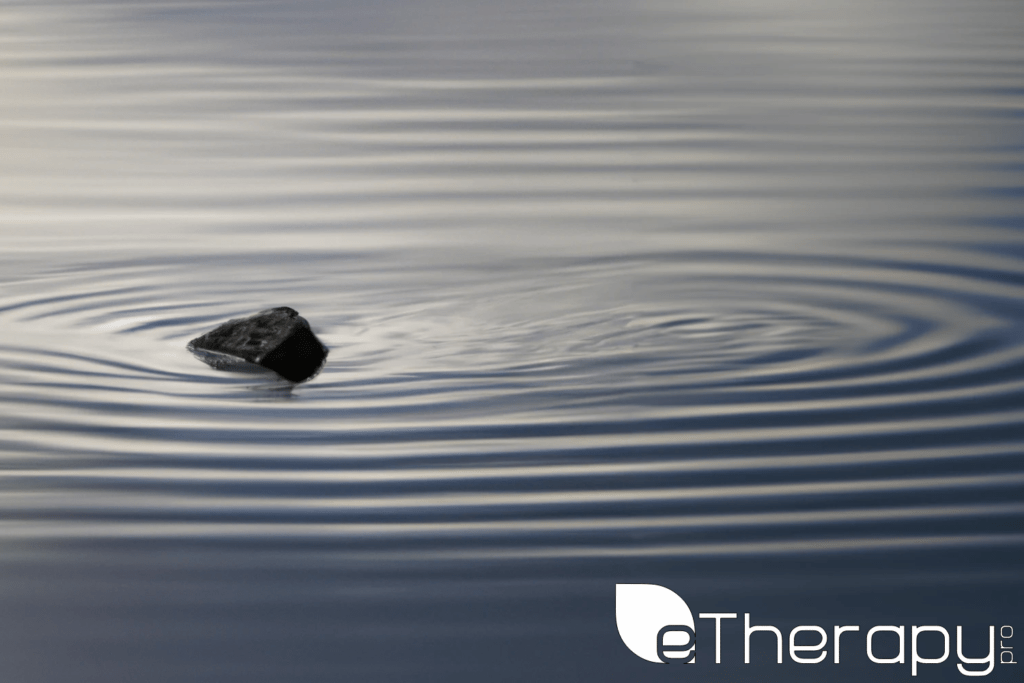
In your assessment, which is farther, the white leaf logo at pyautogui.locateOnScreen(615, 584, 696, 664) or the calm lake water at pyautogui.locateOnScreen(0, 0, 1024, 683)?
the calm lake water at pyautogui.locateOnScreen(0, 0, 1024, 683)

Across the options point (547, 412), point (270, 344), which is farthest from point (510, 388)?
point (270, 344)

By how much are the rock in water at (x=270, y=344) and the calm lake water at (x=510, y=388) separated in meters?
0.11

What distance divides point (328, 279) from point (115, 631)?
11.9 ft

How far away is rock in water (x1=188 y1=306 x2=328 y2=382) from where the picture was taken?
6.48 m

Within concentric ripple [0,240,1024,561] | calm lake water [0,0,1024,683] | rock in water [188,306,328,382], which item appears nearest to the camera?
calm lake water [0,0,1024,683]

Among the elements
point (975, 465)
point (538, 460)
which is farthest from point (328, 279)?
point (975, 465)

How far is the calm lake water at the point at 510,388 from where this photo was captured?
445cm

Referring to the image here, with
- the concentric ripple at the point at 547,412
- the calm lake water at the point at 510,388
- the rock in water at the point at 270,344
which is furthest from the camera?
the rock in water at the point at 270,344
